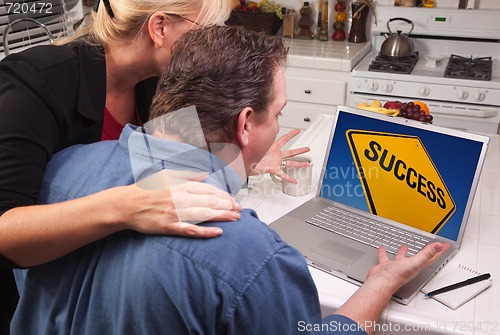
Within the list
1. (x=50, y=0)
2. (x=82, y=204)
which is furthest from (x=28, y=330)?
(x=50, y=0)

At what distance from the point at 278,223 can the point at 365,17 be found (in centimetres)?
264

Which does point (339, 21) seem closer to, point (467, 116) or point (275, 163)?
point (467, 116)

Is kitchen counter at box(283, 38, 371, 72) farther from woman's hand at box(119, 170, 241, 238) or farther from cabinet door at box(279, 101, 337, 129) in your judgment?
woman's hand at box(119, 170, 241, 238)

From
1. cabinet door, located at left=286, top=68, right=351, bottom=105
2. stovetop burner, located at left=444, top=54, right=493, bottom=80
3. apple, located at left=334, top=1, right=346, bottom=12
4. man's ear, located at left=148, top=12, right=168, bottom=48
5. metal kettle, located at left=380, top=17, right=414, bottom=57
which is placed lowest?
cabinet door, located at left=286, top=68, right=351, bottom=105

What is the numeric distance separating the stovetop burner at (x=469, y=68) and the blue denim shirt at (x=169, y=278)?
8.30 feet

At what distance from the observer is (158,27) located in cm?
119

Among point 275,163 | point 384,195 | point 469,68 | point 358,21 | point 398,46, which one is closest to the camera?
point 384,195

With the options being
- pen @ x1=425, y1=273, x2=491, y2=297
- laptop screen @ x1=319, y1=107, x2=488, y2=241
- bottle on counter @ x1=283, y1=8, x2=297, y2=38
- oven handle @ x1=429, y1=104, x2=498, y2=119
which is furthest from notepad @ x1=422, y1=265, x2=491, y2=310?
bottle on counter @ x1=283, y1=8, x2=297, y2=38

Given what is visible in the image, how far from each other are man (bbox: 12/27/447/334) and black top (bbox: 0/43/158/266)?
0.06 metres

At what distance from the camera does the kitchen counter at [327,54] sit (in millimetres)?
3154

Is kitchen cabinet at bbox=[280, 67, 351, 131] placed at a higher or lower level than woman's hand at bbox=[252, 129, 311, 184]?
lower

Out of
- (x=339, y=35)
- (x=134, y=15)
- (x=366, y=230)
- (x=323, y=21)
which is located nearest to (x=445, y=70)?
(x=339, y=35)

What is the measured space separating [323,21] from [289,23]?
25cm

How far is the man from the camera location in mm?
709
